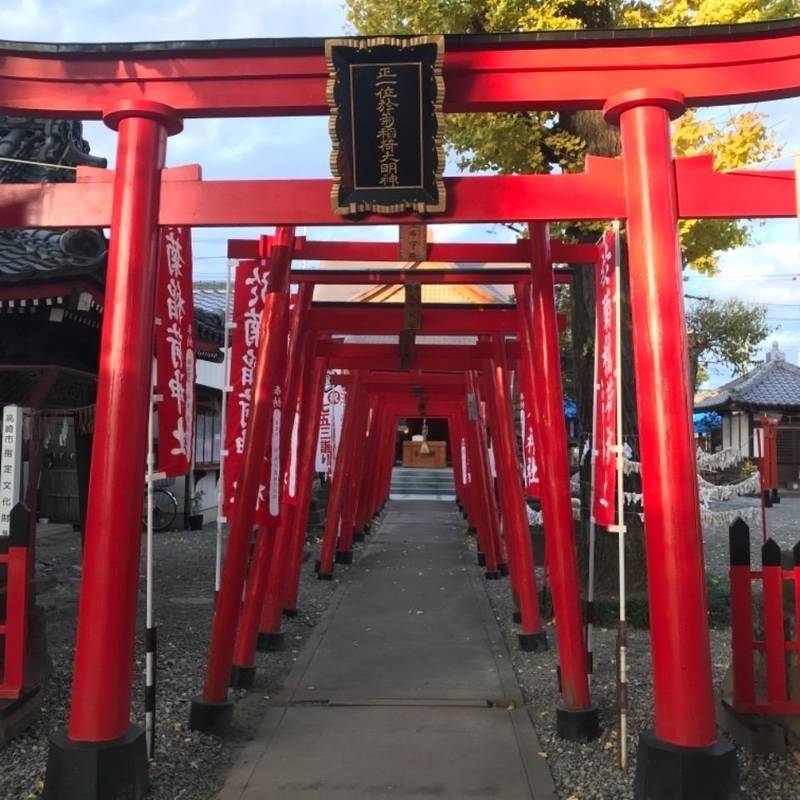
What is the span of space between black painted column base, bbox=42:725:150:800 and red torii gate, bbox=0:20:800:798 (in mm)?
11

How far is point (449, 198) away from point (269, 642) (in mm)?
4664

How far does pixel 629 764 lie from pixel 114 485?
3150 mm

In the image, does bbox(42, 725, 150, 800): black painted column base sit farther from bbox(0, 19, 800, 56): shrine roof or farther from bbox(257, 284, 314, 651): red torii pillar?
bbox(0, 19, 800, 56): shrine roof

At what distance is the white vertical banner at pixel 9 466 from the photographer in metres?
4.55

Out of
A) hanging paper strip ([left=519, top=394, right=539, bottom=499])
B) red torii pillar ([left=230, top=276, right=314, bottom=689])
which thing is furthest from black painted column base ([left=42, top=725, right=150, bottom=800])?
hanging paper strip ([left=519, top=394, right=539, bottom=499])

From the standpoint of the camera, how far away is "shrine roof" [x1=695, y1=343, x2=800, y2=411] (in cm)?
2939

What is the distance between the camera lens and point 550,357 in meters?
5.36

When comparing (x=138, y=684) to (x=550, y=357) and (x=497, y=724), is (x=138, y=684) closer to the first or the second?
(x=497, y=724)

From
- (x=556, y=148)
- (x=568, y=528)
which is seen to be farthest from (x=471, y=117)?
(x=568, y=528)

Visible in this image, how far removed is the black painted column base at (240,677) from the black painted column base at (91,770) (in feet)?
6.82

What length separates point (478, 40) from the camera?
4.14m

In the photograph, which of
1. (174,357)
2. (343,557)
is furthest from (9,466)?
(343,557)

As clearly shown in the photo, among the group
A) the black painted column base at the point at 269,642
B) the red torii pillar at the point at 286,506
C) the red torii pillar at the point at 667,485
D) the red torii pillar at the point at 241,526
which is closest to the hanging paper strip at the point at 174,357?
the red torii pillar at the point at 241,526

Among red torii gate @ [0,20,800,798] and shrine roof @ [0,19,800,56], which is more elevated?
shrine roof @ [0,19,800,56]
